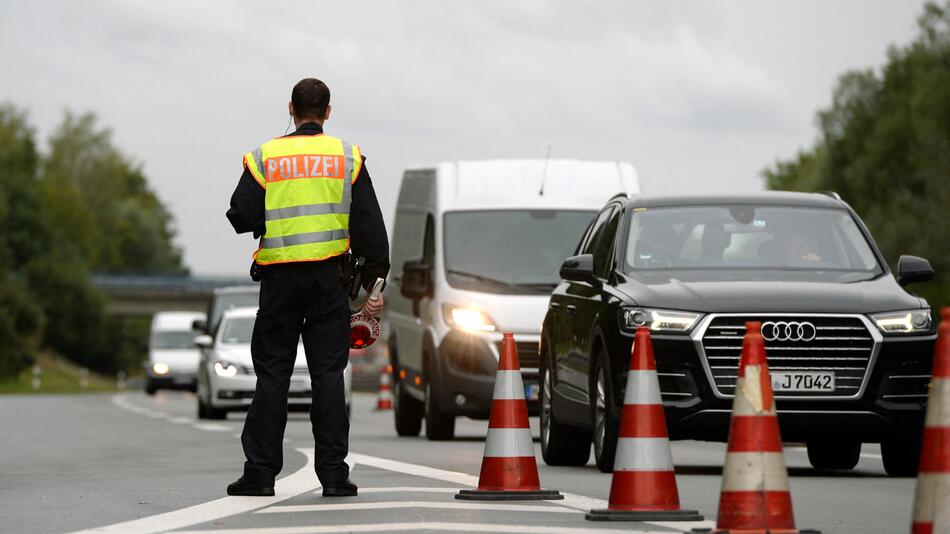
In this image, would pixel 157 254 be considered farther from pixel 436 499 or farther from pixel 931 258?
pixel 436 499

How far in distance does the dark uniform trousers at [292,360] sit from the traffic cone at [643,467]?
173 centimetres

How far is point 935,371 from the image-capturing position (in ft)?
22.6

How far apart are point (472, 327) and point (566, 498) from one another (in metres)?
8.37

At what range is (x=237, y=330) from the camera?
27.5 meters

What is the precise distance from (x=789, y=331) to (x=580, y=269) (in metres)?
1.69

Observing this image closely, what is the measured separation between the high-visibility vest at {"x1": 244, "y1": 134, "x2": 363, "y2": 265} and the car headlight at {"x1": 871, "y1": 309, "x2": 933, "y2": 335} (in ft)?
11.8

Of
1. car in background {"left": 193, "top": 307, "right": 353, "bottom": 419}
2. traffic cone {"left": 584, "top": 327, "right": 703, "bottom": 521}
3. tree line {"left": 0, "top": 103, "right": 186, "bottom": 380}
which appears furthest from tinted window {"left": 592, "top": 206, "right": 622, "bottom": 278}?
tree line {"left": 0, "top": 103, "right": 186, "bottom": 380}

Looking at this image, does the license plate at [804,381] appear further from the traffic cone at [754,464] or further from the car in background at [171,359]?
the car in background at [171,359]

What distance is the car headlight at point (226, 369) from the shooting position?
1046 inches

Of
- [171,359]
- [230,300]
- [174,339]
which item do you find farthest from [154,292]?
[230,300]

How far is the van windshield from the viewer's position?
18641 mm

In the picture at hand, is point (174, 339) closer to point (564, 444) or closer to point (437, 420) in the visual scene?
point (437, 420)

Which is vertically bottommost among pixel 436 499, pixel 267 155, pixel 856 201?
pixel 436 499

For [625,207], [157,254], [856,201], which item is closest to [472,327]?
[625,207]
